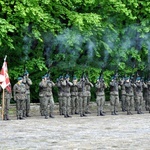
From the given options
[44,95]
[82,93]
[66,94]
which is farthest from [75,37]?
[44,95]

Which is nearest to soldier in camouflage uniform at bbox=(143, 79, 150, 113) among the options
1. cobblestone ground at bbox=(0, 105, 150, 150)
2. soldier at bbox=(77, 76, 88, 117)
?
soldier at bbox=(77, 76, 88, 117)

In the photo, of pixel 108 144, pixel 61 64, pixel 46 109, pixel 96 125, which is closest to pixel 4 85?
pixel 46 109

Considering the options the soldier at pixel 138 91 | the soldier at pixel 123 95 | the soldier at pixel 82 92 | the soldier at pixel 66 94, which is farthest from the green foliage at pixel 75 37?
the soldier at pixel 66 94

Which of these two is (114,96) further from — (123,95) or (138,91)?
(123,95)

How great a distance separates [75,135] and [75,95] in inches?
434

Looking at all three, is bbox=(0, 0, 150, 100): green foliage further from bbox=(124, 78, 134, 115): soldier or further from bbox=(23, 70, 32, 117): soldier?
bbox=(124, 78, 134, 115): soldier

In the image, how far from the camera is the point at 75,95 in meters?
27.6

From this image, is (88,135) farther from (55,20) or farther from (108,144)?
(55,20)

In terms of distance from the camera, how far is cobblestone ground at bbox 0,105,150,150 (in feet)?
45.9

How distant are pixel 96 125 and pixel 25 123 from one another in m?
2.49

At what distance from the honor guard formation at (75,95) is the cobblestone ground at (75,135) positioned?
2610mm

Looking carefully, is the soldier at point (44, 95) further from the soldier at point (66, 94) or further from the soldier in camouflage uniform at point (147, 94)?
the soldier in camouflage uniform at point (147, 94)

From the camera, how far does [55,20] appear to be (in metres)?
28.9

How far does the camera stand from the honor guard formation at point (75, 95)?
2436cm
